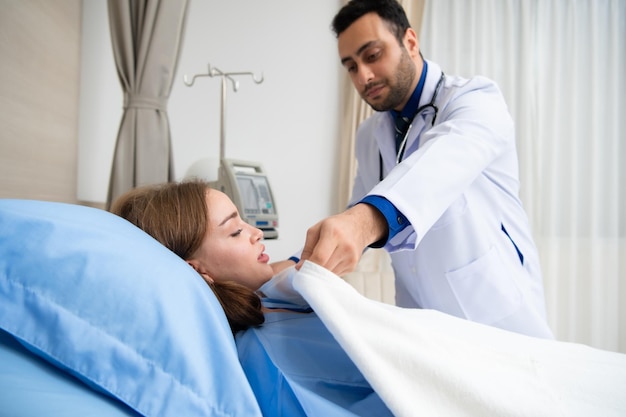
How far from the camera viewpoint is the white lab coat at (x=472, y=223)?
3.79 feet

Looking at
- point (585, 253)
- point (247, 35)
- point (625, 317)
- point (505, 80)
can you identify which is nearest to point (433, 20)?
point (505, 80)

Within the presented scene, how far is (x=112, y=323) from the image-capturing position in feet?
1.91

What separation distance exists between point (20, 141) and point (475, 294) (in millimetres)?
1516

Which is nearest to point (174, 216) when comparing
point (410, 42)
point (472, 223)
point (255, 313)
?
point (255, 313)

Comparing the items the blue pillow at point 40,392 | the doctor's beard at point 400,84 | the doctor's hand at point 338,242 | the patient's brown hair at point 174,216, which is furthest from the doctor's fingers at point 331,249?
the doctor's beard at point 400,84

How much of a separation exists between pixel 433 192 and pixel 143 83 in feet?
5.31

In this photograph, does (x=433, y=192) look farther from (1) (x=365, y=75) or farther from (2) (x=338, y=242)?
(1) (x=365, y=75)

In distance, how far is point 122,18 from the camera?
7.32 feet

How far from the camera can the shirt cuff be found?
3.11ft

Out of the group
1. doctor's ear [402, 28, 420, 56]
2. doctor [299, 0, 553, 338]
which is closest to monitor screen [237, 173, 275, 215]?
doctor [299, 0, 553, 338]

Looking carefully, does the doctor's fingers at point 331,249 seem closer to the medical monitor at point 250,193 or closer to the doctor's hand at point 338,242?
the doctor's hand at point 338,242

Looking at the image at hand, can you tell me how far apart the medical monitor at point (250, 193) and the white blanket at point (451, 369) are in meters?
1.56

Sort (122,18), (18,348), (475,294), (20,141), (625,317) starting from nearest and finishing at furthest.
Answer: (18,348), (475,294), (20,141), (122,18), (625,317)

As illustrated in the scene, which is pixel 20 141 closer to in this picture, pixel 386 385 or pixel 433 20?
pixel 386 385
